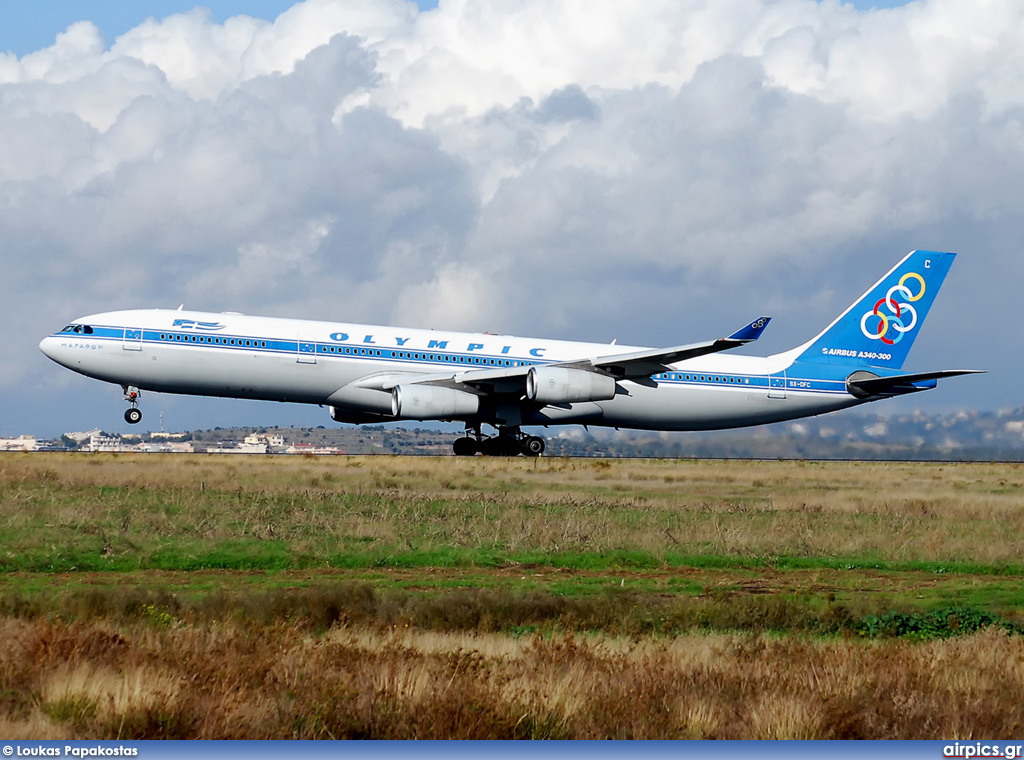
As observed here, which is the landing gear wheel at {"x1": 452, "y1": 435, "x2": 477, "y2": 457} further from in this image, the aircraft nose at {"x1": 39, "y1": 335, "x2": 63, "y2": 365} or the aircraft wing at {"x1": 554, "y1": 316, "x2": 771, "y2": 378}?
the aircraft nose at {"x1": 39, "y1": 335, "x2": 63, "y2": 365}

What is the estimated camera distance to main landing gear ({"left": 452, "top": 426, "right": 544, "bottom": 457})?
141 feet

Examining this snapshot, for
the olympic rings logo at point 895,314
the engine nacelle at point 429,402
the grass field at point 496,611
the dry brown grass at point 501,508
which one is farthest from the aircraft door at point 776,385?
the grass field at point 496,611

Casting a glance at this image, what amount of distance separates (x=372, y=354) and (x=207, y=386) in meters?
5.68

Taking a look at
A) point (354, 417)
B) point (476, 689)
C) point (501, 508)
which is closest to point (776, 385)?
point (354, 417)

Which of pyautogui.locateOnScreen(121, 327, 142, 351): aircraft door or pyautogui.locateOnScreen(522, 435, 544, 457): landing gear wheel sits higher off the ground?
pyautogui.locateOnScreen(121, 327, 142, 351): aircraft door

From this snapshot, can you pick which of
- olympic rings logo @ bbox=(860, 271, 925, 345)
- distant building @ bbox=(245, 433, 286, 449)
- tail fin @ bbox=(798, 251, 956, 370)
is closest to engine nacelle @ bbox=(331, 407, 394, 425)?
tail fin @ bbox=(798, 251, 956, 370)

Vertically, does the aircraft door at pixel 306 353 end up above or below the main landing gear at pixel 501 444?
above

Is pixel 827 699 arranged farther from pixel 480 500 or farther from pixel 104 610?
pixel 480 500

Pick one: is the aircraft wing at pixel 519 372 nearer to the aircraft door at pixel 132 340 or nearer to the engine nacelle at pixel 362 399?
the engine nacelle at pixel 362 399

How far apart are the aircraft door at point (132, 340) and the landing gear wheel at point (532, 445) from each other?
14.2m

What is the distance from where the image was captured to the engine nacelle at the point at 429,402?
38.9m

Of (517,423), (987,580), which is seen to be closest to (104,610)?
(987,580)

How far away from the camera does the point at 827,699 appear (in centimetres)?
955

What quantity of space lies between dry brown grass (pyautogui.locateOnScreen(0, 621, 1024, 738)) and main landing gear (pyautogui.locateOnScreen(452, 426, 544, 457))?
102 ft
